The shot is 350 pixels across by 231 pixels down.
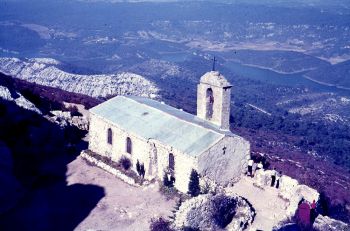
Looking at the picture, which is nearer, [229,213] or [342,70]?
[229,213]

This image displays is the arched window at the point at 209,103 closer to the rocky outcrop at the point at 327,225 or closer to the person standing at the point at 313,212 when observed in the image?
the person standing at the point at 313,212

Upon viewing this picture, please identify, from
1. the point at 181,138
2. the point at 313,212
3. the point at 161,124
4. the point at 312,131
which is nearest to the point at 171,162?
the point at 181,138

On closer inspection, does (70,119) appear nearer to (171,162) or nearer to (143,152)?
(143,152)

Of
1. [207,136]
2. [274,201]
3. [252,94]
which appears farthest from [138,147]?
[252,94]

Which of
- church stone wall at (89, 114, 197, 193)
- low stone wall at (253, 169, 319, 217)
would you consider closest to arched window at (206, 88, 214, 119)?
church stone wall at (89, 114, 197, 193)

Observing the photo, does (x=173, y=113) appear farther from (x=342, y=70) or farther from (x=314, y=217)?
(x=342, y=70)

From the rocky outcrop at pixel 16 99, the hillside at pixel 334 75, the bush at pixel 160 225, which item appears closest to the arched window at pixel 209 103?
the bush at pixel 160 225
